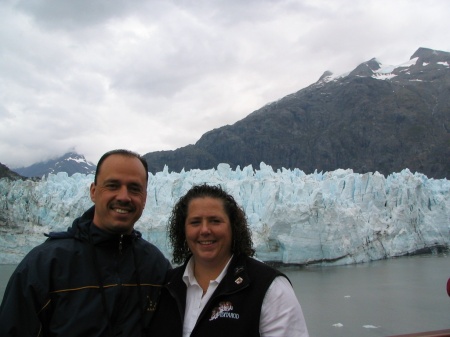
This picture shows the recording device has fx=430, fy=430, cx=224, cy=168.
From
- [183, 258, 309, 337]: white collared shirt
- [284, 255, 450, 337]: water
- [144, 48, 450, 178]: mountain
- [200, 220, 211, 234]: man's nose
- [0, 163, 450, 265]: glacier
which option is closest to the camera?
[183, 258, 309, 337]: white collared shirt

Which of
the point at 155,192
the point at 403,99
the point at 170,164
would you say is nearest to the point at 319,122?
the point at 403,99

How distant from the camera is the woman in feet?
4.07

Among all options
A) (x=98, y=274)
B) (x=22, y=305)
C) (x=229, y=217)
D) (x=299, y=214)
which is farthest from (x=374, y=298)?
(x=22, y=305)

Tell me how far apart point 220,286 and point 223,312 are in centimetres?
8

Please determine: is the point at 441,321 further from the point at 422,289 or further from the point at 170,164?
the point at 170,164

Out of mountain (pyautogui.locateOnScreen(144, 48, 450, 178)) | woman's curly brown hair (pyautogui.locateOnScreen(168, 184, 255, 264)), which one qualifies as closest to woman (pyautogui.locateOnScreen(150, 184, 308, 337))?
woman's curly brown hair (pyautogui.locateOnScreen(168, 184, 255, 264))

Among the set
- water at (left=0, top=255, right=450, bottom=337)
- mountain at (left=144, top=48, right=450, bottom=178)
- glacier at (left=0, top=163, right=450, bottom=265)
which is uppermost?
mountain at (left=144, top=48, right=450, bottom=178)

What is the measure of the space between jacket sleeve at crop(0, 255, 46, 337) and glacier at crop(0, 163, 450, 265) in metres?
13.1

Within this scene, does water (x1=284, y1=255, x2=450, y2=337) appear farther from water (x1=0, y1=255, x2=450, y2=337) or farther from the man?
the man

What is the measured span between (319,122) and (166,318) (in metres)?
60.4

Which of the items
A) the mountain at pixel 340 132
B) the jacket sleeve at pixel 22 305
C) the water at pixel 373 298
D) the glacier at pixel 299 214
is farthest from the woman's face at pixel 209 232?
the mountain at pixel 340 132

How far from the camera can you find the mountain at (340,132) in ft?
174

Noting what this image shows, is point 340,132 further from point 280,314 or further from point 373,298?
point 280,314

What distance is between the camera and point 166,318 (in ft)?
4.42
